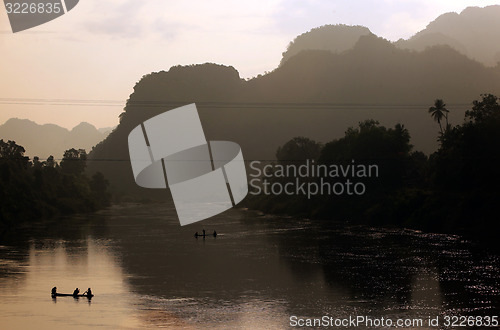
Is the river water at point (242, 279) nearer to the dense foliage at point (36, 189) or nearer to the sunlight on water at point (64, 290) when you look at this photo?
the sunlight on water at point (64, 290)

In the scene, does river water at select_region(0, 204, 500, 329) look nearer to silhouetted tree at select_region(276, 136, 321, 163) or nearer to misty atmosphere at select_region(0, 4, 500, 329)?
misty atmosphere at select_region(0, 4, 500, 329)

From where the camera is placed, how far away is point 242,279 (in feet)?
180

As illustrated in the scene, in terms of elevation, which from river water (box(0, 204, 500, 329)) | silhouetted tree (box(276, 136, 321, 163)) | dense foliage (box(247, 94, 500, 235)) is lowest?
river water (box(0, 204, 500, 329))

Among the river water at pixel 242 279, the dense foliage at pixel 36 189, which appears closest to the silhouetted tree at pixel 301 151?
the dense foliage at pixel 36 189

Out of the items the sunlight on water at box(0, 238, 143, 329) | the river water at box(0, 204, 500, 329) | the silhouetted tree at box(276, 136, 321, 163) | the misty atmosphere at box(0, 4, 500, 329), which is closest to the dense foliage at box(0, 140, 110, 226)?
the misty atmosphere at box(0, 4, 500, 329)

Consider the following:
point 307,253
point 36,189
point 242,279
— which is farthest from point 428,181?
point 36,189

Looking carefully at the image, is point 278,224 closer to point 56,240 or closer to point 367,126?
point 367,126

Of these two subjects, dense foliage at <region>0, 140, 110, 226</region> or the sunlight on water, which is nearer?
the sunlight on water

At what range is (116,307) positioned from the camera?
4484cm

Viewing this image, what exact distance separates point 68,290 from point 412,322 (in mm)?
26515

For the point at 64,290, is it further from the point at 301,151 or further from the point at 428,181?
the point at 301,151

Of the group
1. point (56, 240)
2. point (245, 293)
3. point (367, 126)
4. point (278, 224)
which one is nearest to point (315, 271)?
point (245, 293)

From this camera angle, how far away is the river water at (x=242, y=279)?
4209 cm

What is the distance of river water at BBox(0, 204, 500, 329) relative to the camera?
42.1m
